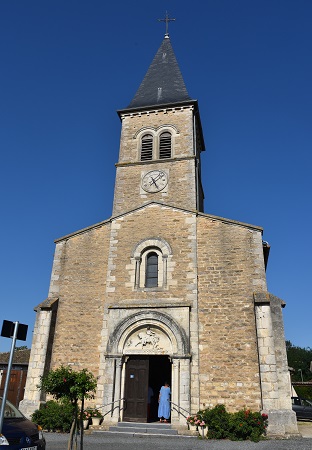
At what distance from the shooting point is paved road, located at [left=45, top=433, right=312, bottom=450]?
9.30 metres

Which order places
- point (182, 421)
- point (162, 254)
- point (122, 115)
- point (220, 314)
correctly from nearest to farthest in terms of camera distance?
1. point (182, 421)
2. point (220, 314)
3. point (162, 254)
4. point (122, 115)

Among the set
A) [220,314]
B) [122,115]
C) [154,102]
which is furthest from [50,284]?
[154,102]

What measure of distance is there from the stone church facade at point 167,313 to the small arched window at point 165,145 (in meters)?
1.71

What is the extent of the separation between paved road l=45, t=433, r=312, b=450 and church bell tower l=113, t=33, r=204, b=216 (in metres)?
8.60

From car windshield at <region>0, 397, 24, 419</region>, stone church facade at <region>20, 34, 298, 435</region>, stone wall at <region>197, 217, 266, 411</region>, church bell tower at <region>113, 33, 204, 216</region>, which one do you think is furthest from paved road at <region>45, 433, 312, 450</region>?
church bell tower at <region>113, 33, 204, 216</region>

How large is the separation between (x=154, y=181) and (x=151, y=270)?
4582mm

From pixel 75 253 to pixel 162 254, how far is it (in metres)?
3.56

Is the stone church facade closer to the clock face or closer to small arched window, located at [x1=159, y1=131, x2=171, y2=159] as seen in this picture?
the clock face

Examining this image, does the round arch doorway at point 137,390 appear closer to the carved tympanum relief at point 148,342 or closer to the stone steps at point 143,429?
the carved tympanum relief at point 148,342

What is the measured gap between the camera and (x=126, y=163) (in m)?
18.1

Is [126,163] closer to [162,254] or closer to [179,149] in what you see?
[179,149]

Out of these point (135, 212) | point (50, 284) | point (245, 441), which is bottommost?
point (245, 441)

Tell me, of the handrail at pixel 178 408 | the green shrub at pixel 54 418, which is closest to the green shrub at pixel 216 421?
the handrail at pixel 178 408

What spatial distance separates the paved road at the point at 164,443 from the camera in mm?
9305
